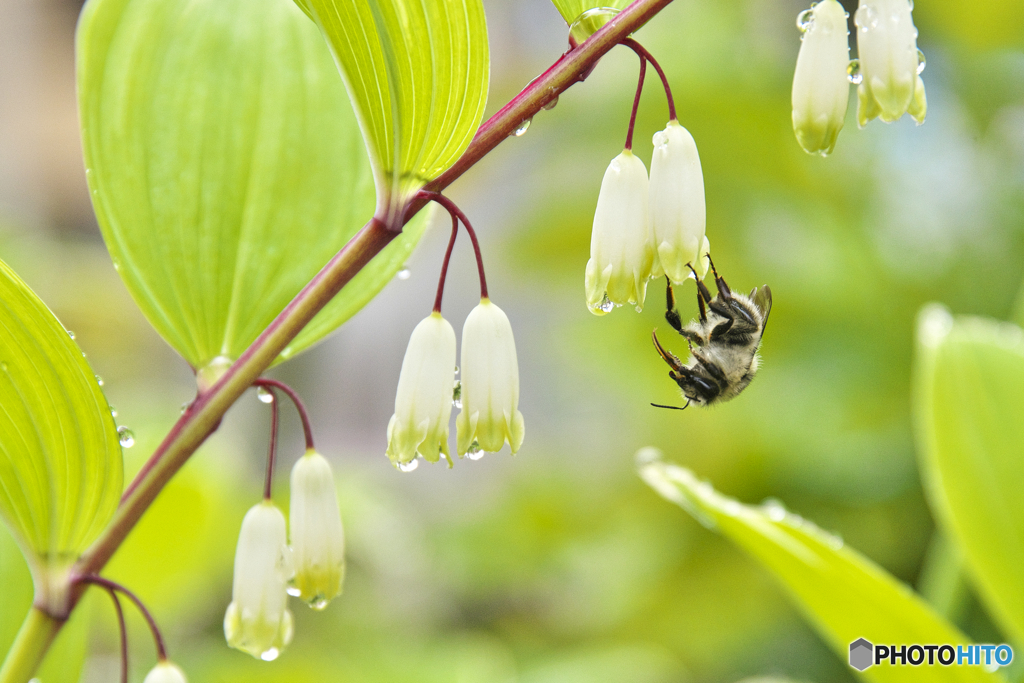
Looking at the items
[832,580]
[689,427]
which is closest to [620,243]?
[832,580]

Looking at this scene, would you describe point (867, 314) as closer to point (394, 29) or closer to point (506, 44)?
point (394, 29)

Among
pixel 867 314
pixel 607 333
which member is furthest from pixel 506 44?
pixel 867 314

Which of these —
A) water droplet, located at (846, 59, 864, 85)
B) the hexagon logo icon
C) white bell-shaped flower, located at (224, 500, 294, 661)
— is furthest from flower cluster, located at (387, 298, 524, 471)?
the hexagon logo icon

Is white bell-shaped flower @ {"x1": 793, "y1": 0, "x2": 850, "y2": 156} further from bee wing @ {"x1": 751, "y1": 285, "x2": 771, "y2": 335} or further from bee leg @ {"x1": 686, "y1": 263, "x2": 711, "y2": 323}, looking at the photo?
bee wing @ {"x1": 751, "y1": 285, "x2": 771, "y2": 335}

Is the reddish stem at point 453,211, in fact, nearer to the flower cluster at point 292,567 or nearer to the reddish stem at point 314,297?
the reddish stem at point 314,297

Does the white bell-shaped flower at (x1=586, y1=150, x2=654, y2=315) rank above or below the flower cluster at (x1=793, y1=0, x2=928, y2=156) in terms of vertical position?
below

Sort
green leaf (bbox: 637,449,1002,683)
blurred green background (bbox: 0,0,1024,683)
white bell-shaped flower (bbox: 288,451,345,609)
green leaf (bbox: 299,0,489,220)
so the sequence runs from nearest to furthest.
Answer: green leaf (bbox: 299,0,489,220), white bell-shaped flower (bbox: 288,451,345,609), green leaf (bbox: 637,449,1002,683), blurred green background (bbox: 0,0,1024,683)
